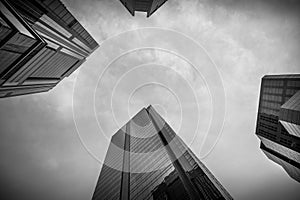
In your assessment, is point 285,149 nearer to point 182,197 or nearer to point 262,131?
point 262,131

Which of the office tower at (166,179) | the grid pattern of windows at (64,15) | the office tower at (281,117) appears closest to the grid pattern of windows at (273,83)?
the office tower at (281,117)

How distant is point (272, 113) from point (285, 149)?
13991 mm

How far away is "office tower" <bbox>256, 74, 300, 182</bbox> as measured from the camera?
51.5 metres

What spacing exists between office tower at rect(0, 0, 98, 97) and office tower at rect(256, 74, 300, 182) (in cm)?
5554

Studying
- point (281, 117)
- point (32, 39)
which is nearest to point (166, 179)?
point (32, 39)

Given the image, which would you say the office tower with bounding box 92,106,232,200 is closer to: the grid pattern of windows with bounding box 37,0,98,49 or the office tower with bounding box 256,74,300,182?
the office tower with bounding box 256,74,300,182

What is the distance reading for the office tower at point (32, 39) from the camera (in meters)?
25.2

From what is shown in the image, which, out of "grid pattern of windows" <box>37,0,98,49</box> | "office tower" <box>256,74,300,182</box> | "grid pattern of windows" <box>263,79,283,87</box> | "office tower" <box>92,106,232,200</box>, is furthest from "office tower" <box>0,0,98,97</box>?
"grid pattern of windows" <box>263,79,283,87</box>

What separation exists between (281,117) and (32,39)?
58.0 meters

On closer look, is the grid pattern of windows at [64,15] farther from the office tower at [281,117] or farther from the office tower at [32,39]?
the office tower at [281,117]

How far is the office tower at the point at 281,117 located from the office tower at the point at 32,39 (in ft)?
182

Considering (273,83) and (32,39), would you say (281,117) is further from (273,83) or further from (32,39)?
(32,39)

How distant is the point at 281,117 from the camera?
175ft

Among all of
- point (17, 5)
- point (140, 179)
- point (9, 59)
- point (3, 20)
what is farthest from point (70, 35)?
point (140, 179)
